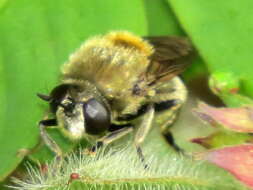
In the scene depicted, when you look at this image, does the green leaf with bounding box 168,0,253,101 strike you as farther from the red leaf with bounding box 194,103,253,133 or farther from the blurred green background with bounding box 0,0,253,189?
the red leaf with bounding box 194,103,253,133

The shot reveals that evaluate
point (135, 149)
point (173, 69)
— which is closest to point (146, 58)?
point (173, 69)

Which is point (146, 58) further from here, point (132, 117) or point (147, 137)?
point (147, 137)

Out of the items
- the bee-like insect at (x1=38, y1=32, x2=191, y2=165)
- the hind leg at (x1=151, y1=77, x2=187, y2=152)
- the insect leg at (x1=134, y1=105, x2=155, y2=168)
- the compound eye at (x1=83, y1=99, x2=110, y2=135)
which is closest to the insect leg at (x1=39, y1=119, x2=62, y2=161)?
the bee-like insect at (x1=38, y1=32, x2=191, y2=165)

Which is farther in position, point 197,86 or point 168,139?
point 197,86

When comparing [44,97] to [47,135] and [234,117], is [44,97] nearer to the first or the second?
[47,135]

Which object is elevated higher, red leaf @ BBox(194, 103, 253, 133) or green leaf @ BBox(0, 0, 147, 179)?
green leaf @ BBox(0, 0, 147, 179)

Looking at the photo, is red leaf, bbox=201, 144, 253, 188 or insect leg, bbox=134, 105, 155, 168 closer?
red leaf, bbox=201, 144, 253, 188
